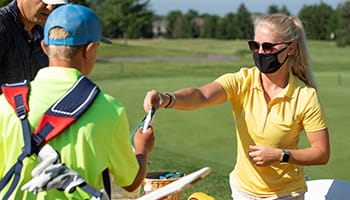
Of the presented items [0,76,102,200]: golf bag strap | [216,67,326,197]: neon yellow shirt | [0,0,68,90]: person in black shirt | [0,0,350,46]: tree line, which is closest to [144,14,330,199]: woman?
[216,67,326,197]: neon yellow shirt

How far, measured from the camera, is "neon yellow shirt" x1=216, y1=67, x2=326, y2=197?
341 cm

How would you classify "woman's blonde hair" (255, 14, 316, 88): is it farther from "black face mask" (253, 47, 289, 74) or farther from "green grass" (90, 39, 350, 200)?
"green grass" (90, 39, 350, 200)

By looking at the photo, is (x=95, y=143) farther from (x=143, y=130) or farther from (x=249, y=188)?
(x=249, y=188)

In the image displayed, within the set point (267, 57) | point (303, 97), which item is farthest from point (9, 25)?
point (303, 97)

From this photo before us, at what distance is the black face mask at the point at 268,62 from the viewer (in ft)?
11.5

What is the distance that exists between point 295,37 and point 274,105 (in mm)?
488

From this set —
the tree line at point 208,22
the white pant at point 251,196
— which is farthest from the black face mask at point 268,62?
the tree line at point 208,22

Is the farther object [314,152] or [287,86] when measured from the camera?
[287,86]

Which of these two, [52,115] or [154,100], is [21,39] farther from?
[52,115]

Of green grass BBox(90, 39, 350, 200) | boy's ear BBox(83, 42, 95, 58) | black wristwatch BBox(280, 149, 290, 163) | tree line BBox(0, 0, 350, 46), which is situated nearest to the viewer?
boy's ear BBox(83, 42, 95, 58)

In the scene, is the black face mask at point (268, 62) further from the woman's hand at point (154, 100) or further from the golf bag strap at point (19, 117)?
the golf bag strap at point (19, 117)

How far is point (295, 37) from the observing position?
3531mm

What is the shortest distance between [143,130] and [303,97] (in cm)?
132

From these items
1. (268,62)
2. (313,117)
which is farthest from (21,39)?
(313,117)
